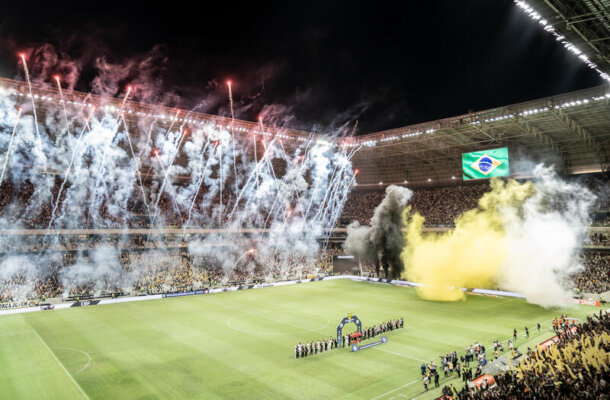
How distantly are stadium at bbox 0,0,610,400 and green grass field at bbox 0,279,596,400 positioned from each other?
0.19 m

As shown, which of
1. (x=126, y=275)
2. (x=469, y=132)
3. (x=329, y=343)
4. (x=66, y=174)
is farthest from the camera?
(x=66, y=174)

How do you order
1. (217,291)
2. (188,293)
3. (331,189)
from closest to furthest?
(188,293) < (217,291) < (331,189)

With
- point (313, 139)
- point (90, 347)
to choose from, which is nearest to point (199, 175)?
point (313, 139)

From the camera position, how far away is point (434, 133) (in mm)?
51781

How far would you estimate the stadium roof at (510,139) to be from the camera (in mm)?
40469

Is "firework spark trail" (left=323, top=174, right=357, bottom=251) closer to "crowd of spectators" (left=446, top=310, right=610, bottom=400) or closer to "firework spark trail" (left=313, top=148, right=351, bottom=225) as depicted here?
"firework spark trail" (left=313, top=148, right=351, bottom=225)

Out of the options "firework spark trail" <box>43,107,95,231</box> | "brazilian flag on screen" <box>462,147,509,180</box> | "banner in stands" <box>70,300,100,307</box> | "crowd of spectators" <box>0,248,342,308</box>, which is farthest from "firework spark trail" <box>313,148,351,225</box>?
"banner in stands" <box>70,300,100,307</box>

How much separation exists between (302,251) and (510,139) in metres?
34.1

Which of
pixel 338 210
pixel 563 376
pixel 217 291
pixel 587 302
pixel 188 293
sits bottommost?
pixel 587 302

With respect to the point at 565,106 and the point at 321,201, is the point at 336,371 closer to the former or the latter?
the point at 565,106

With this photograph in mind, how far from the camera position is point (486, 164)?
167ft

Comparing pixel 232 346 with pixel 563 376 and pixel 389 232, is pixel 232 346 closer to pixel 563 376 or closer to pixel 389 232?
pixel 563 376

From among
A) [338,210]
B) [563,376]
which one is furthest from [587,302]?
[338,210]

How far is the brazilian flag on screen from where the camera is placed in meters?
49.1
